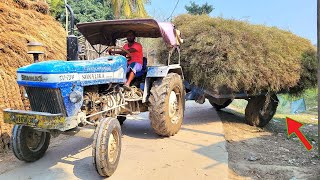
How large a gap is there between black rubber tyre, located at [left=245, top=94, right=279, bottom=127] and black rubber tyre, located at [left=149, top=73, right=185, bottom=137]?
2.42 metres

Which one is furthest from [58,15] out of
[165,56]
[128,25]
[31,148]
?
[31,148]

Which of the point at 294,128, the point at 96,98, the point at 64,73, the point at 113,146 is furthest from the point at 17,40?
the point at 294,128

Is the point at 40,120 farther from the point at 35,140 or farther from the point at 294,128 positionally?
the point at 294,128

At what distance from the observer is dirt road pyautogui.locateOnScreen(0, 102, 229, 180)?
16.8ft

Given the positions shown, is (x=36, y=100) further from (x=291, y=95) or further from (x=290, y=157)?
(x=291, y=95)

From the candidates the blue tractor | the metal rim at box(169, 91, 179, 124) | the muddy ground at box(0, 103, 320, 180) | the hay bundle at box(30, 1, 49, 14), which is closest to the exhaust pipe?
the blue tractor

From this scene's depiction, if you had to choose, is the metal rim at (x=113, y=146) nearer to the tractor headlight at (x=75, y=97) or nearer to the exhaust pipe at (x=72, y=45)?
the tractor headlight at (x=75, y=97)

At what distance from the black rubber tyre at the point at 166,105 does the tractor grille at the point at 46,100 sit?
2.09m

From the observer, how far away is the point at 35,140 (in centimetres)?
566

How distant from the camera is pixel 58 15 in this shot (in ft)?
62.4

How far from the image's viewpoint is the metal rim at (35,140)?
18.1 ft

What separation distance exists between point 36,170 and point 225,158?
118 inches

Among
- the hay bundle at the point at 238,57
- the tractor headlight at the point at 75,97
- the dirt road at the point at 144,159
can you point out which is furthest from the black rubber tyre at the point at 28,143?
the hay bundle at the point at 238,57

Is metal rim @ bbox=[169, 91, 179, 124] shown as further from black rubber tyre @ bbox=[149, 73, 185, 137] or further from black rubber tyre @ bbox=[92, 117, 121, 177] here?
black rubber tyre @ bbox=[92, 117, 121, 177]
